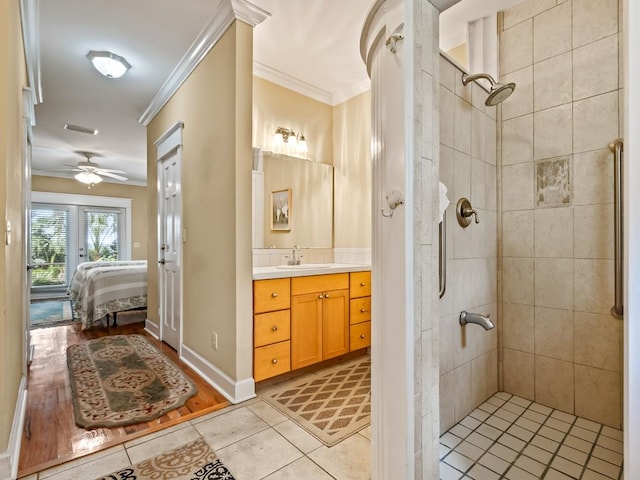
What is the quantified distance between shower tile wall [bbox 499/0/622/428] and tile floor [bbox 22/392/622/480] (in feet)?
0.94

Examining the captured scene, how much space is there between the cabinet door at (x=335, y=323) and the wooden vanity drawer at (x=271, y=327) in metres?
0.36

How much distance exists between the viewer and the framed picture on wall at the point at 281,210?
3037 mm

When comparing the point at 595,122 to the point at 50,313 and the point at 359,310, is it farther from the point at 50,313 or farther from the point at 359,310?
the point at 50,313

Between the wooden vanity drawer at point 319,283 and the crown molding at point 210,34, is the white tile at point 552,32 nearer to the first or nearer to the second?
the crown molding at point 210,34

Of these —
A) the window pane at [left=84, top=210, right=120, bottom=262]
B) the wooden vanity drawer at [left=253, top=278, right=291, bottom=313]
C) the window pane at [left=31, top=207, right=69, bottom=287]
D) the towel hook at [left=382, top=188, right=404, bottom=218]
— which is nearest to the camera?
the towel hook at [left=382, top=188, right=404, bottom=218]

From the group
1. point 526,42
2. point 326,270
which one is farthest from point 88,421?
point 526,42

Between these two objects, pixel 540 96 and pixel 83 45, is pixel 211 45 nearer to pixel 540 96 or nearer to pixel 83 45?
pixel 83 45

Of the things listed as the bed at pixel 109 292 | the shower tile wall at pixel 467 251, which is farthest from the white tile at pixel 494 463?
the bed at pixel 109 292

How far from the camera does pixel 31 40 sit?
90.6 inches

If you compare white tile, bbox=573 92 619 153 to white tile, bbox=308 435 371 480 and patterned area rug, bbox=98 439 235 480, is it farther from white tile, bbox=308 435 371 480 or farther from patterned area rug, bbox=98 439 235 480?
patterned area rug, bbox=98 439 235 480

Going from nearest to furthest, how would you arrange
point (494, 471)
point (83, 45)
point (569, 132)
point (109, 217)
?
1. point (494, 471)
2. point (569, 132)
3. point (83, 45)
4. point (109, 217)

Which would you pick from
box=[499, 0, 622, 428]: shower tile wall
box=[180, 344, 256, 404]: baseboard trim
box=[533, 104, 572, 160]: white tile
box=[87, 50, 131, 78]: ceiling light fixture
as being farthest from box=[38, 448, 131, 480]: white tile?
box=[533, 104, 572, 160]: white tile

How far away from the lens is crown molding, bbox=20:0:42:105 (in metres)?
2.02

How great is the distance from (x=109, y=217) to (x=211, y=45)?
265 inches
